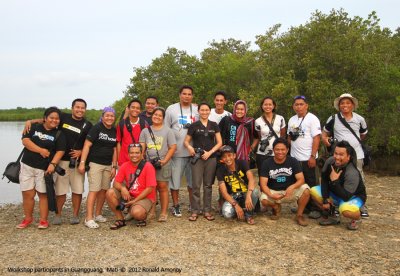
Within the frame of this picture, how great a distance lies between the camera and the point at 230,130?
20.3ft

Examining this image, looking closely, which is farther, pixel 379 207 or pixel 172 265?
pixel 379 207

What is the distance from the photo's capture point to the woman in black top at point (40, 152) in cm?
546

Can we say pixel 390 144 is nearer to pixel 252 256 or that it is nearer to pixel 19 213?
pixel 252 256

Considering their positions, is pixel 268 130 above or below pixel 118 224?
above

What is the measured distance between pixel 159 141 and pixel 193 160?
65 centimetres

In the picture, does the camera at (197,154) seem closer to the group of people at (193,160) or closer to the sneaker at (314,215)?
the group of people at (193,160)

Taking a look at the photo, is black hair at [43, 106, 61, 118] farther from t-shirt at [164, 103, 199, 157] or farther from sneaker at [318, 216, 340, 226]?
sneaker at [318, 216, 340, 226]

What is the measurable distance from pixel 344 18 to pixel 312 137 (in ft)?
33.0

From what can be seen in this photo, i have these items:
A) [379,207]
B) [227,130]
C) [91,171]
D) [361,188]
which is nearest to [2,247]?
[91,171]

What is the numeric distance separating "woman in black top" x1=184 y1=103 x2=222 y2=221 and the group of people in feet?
0.06

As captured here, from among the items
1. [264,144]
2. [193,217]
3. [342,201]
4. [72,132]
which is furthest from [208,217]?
[72,132]

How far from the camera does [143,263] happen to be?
428 cm

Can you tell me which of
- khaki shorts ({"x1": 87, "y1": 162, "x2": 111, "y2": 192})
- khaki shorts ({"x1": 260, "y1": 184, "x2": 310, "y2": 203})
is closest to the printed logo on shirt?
khaki shorts ({"x1": 87, "y1": 162, "x2": 111, "y2": 192})

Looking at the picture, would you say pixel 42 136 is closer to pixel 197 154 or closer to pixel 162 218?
pixel 162 218
